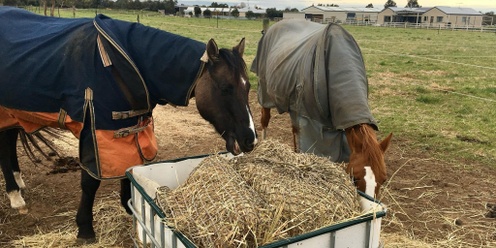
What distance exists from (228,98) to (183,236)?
1.13 m

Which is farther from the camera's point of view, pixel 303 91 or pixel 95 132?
pixel 303 91

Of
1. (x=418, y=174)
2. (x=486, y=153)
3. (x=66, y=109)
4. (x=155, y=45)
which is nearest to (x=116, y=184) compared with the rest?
(x=66, y=109)

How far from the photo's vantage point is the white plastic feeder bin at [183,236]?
186 cm

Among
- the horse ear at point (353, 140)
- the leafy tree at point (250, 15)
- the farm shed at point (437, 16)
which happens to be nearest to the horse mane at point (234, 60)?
the horse ear at point (353, 140)

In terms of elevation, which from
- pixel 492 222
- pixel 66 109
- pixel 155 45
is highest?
pixel 155 45

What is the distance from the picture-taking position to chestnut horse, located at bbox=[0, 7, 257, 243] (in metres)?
2.78

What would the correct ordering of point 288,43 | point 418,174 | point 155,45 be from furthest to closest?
point 288,43
point 418,174
point 155,45

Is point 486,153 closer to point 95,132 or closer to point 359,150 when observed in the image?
point 359,150

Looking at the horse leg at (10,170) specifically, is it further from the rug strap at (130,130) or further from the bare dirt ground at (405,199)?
the rug strap at (130,130)

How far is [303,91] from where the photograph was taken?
13.0 ft

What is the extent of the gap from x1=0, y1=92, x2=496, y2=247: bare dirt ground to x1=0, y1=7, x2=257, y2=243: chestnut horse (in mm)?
806

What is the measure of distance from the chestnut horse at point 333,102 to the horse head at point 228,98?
2.61ft

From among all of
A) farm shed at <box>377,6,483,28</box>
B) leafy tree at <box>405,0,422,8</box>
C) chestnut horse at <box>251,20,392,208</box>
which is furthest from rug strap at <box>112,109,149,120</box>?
leafy tree at <box>405,0,422,8</box>

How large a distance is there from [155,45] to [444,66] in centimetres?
1300
